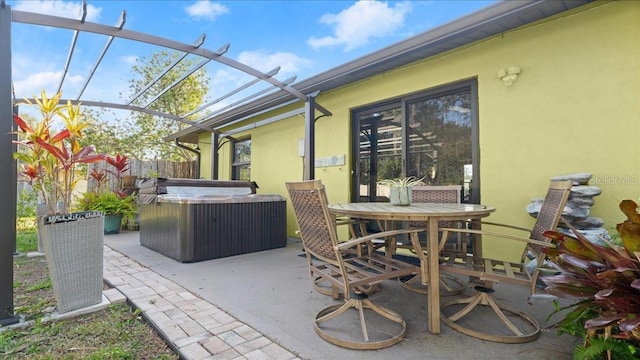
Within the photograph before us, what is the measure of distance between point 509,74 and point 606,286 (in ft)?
8.07

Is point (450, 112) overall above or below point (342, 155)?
above

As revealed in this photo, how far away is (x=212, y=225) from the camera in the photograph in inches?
161

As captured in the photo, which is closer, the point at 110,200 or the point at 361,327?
the point at 361,327

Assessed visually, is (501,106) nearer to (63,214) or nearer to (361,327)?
(361,327)

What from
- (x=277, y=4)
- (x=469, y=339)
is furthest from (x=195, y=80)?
(x=469, y=339)

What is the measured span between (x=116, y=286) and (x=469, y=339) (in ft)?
10.2

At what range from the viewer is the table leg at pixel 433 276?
197 cm

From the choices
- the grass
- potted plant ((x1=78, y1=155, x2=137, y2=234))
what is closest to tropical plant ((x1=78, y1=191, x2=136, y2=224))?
potted plant ((x1=78, y1=155, x2=137, y2=234))

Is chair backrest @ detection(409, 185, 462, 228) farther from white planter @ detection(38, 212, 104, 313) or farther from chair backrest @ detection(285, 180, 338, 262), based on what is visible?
white planter @ detection(38, 212, 104, 313)

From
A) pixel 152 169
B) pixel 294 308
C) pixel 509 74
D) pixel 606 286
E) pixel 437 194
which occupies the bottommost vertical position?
pixel 294 308

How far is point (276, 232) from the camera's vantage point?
481 centimetres

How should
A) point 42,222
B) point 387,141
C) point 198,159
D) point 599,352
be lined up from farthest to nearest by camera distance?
point 198,159, point 387,141, point 42,222, point 599,352

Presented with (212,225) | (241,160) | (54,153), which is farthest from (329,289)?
(241,160)

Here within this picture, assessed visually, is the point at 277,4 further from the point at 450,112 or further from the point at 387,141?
the point at 450,112
